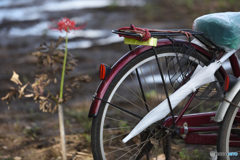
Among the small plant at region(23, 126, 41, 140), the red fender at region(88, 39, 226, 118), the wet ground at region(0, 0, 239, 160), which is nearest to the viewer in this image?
the red fender at region(88, 39, 226, 118)

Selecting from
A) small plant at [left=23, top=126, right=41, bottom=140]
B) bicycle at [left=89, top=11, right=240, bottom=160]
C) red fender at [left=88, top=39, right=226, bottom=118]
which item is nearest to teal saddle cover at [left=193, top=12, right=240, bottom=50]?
bicycle at [left=89, top=11, right=240, bottom=160]

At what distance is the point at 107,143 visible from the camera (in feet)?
8.48

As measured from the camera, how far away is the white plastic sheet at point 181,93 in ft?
5.96

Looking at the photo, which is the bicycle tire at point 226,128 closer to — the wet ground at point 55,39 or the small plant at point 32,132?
the wet ground at point 55,39

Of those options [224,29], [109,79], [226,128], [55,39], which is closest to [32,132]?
[109,79]

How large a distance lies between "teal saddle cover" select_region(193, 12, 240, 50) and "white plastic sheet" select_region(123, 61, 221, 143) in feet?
0.45

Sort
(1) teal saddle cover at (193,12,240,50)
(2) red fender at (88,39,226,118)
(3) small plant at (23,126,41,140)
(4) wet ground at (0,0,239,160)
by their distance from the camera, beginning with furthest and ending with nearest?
(3) small plant at (23,126,41,140) < (4) wet ground at (0,0,239,160) < (1) teal saddle cover at (193,12,240,50) < (2) red fender at (88,39,226,118)

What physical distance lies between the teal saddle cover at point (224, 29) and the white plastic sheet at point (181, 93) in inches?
5.4

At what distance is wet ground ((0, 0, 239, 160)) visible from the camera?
8.53 feet

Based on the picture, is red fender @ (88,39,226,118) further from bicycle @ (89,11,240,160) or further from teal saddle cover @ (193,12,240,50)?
teal saddle cover @ (193,12,240,50)

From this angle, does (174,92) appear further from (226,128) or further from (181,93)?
(226,128)

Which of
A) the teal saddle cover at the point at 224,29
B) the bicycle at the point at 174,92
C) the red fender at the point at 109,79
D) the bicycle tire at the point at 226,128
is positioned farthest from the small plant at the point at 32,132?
the teal saddle cover at the point at 224,29

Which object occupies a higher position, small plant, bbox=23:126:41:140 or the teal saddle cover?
the teal saddle cover

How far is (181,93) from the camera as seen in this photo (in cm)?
187
